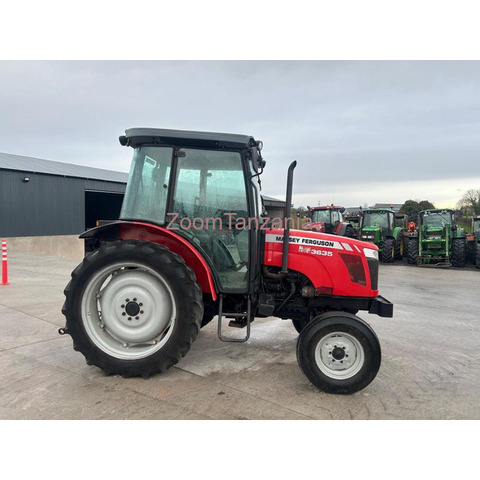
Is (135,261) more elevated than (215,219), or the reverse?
(215,219)

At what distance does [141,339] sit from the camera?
10.6 feet

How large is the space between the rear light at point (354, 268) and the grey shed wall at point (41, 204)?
1685cm

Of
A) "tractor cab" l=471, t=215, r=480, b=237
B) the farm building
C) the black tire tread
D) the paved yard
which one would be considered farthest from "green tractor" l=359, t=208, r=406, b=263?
the farm building

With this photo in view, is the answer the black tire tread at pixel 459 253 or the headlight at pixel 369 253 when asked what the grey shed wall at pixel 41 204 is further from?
the black tire tread at pixel 459 253

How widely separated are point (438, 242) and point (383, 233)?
7.40ft

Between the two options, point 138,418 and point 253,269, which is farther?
point 253,269

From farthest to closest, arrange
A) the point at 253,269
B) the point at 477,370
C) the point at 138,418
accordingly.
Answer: the point at 477,370
the point at 253,269
the point at 138,418

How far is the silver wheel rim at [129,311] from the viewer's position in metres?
3.20

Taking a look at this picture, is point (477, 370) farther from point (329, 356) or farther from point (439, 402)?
point (329, 356)

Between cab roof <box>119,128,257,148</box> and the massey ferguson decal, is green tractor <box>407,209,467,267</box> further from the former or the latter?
cab roof <box>119,128,257,148</box>

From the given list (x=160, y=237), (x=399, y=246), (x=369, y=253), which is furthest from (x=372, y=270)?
(x=399, y=246)

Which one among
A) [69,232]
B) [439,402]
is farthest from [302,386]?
[69,232]

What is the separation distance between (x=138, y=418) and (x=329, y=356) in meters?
1.60

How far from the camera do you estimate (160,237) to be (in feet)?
10.9
